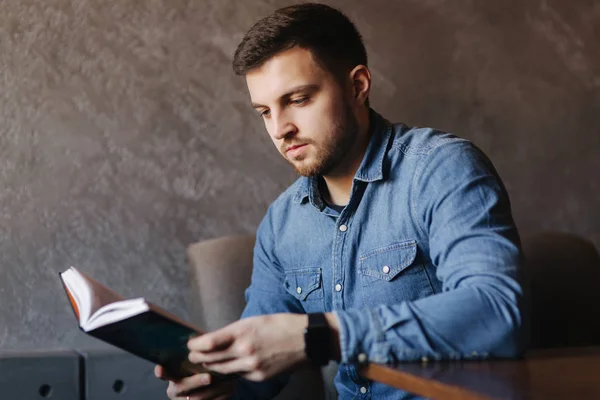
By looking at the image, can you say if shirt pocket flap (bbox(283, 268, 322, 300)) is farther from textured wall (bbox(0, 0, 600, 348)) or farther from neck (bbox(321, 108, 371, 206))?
textured wall (bbox(0, 0, 600, 348))

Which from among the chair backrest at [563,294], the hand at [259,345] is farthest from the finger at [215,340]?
the chair backrest at [563,294]

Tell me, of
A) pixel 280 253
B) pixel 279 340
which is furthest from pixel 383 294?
pixel 279 340

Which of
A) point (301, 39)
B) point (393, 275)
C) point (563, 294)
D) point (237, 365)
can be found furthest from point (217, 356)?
point (563, 294)

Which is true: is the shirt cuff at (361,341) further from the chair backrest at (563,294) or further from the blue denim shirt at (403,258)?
A: the chair backrest at (563,294)

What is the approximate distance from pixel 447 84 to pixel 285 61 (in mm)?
937

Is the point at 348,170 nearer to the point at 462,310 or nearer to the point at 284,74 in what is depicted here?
the point at 284,74

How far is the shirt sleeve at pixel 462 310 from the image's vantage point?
3.47 ft

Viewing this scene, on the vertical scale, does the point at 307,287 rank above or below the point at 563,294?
above

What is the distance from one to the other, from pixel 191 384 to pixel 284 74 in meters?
0.61

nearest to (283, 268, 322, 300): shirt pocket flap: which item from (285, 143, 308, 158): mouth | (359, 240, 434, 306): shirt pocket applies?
(359, 240, 434, 306): shirt pocket

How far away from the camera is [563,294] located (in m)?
1.91

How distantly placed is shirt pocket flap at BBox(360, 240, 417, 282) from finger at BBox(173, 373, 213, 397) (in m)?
0.37

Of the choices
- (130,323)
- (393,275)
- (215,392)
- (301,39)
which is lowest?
(215,392)

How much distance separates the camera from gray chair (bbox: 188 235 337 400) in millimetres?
1882
